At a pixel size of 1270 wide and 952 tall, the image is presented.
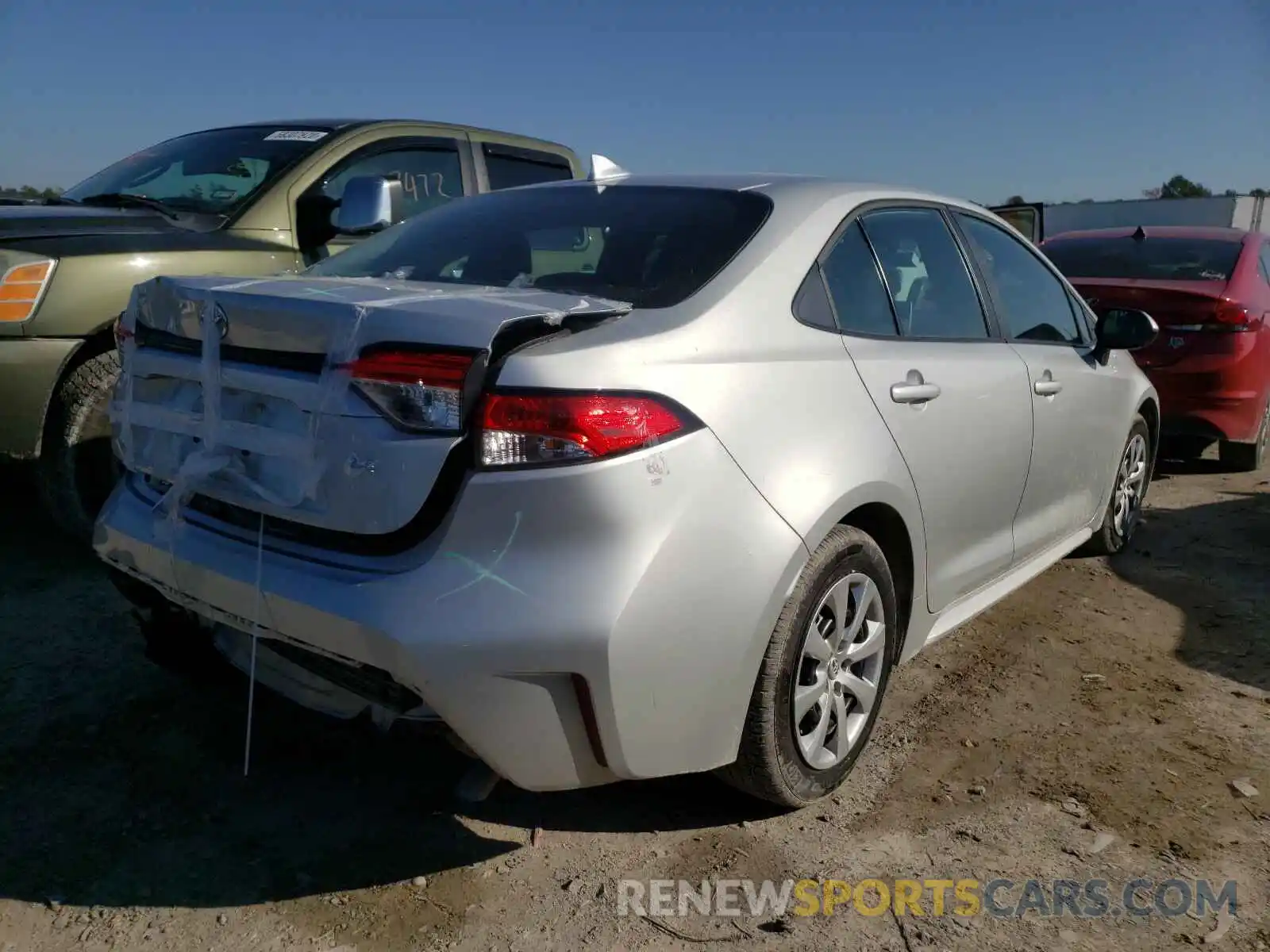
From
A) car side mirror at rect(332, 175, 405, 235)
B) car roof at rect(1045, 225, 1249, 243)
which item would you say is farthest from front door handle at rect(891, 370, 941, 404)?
car roof at rect(1045, 225, 1249, 243)

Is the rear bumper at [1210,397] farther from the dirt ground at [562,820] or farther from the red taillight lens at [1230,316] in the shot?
the dirt ground at [562,820]

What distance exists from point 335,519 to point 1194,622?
133 inches

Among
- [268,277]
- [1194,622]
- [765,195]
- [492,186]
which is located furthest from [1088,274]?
[268,277]

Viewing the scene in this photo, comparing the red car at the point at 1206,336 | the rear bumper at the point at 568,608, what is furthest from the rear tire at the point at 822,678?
the red car at the point at 1206,336

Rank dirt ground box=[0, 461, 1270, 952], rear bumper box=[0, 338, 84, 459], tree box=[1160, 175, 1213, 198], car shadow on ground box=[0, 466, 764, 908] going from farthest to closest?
tree box=[1160, 175, 1213, 198] < rear bumper box=[0, 338, 84, 459] < car shadow on ground box=[0, 466, 764, 908] < dirt ground box=[0, 461, 1270, 952]

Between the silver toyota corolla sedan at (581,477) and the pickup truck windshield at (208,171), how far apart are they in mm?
1858

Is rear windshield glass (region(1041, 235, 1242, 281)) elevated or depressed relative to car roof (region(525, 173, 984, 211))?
depressed

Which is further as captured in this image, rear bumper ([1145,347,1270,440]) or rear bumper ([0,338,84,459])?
rear bumper ([1145,347,1270,440])

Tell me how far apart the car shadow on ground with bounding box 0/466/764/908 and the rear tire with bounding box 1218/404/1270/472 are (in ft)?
16.9

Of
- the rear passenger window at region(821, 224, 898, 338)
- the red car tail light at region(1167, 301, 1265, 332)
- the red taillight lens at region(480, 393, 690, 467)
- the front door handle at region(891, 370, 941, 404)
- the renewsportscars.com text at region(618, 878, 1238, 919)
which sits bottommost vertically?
the renewsportscars.com text at region(618, 878, 1238, 919)

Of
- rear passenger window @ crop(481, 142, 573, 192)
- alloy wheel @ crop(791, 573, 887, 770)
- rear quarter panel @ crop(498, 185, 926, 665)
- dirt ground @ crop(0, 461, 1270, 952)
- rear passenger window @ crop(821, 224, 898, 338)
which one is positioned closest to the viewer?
rear quarter panel @ crop(498, 185, 926, 665)

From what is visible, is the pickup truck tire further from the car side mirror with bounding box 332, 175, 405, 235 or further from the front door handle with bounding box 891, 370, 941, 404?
the front door handle with bounding box 891, 370, 941, 404

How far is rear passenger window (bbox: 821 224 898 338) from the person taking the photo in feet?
8.73

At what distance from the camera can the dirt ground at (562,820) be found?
7.06 feet
